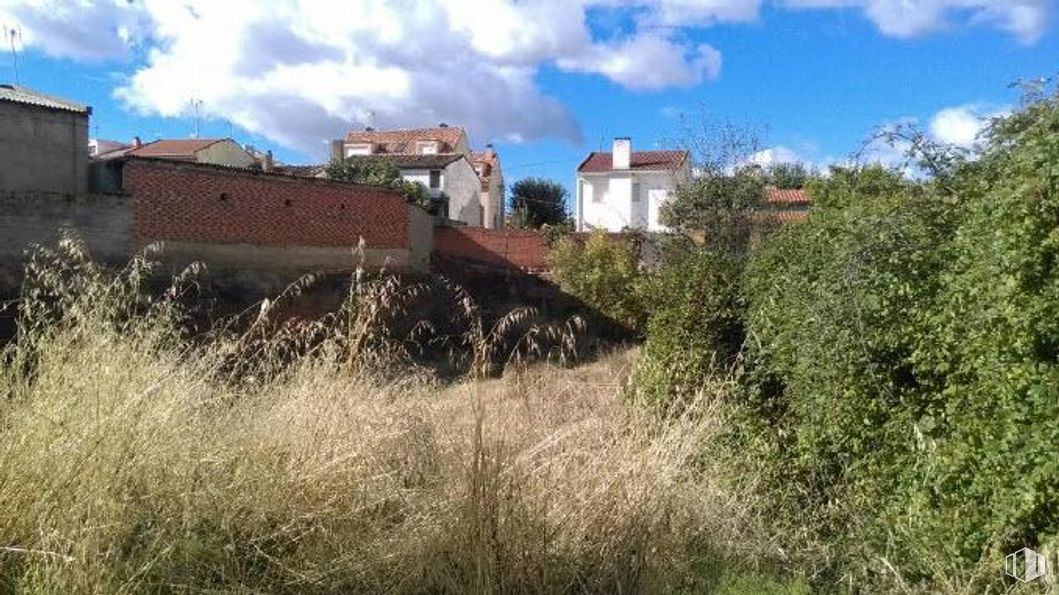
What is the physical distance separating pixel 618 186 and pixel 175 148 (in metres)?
24.1

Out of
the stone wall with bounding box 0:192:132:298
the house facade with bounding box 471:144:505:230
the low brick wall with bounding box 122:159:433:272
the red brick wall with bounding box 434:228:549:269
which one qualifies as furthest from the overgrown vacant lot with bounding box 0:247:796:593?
the house facade with bounding box 471:144:505:230

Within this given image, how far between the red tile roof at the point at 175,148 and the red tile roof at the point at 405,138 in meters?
10.6

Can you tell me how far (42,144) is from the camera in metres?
19.9

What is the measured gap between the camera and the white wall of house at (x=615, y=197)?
4706 cm

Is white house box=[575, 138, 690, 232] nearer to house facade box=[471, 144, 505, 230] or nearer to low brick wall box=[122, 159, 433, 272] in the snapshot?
house facade box=[471, 144, 505, 230]

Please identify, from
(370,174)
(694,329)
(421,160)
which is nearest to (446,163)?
(421,160)

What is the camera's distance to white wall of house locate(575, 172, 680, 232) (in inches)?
1853

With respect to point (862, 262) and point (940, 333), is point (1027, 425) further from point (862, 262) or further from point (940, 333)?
point (862, 262)

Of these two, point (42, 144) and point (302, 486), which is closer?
point (302, 486)

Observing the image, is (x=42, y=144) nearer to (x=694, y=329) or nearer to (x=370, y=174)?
(x=694, y=329)

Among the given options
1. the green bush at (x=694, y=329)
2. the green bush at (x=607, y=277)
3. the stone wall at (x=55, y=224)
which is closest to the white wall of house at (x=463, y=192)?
the green bush at (x=607, y=277)

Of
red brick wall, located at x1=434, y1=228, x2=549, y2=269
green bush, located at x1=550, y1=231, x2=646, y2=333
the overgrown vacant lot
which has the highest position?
red brick wall, located at x1=434, y1=228, x2=549, y2=269

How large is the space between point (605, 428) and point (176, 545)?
2.36 m

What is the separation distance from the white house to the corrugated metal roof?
29.3m
